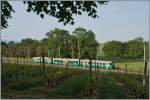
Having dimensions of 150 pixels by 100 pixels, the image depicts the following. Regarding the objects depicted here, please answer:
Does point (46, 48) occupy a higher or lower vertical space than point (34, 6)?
lower

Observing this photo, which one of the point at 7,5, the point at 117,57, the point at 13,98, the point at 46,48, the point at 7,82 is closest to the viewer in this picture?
the point at 13,98

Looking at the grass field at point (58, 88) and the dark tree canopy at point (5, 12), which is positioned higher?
the dark tree canopy at point (5, 12)

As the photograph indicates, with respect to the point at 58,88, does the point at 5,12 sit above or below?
above

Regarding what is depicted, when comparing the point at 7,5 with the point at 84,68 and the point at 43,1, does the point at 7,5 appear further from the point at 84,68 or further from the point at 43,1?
the point at 84,68

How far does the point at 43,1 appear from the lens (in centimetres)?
521

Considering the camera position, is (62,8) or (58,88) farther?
(58,88)

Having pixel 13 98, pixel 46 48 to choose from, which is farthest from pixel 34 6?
pixel 46 48

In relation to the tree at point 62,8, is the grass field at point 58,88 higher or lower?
lower

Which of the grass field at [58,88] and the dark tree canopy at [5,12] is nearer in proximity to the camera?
the grass field at [58,88]

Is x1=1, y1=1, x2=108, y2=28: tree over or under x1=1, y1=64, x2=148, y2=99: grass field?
over

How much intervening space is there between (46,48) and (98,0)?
3.27 metres

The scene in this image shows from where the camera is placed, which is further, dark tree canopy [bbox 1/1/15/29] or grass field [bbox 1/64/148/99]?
dark tree canopy [bbox 1/1/15/29]

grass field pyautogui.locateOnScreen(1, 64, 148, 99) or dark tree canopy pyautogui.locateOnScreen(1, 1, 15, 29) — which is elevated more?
dark tree canopy pyautogui.locateOnScreen(1, 1, 15, 29)

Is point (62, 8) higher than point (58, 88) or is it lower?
higher
